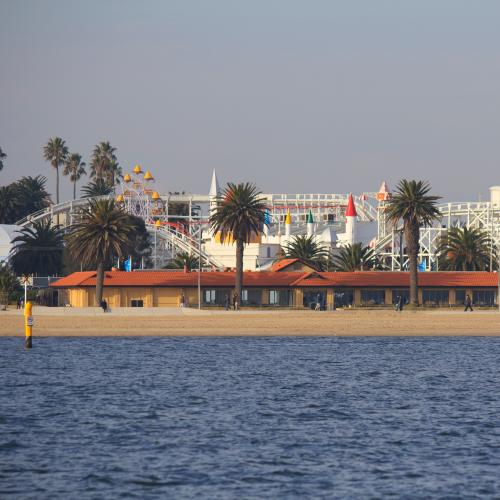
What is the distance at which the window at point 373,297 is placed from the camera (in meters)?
122

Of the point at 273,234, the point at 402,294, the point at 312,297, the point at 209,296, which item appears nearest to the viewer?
the point at 312,297

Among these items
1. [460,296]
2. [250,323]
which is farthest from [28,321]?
[460,296]

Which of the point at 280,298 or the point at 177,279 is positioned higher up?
the point at 177,279

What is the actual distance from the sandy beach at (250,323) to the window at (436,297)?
18945mm

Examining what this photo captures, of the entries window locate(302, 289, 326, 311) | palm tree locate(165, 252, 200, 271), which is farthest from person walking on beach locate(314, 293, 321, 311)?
palm tree locate(165, 252, 200, 271)

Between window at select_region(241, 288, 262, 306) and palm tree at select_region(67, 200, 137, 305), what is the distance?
14464mm

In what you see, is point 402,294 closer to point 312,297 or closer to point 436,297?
point 436,297

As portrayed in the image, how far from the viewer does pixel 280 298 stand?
12344 centimetres

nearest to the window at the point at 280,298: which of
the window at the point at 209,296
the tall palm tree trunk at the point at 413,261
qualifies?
the window at the point at 209,296

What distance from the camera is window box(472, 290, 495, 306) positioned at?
122 metres

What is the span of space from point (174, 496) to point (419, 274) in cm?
9831

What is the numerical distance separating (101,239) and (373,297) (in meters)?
28.6

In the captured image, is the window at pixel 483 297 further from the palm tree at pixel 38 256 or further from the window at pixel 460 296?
the palm tree at pixel 38 256

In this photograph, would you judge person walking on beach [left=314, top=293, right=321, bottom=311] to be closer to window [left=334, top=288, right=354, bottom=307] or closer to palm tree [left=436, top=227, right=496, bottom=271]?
window [left=334, top=288, right=354, bottom=307]
